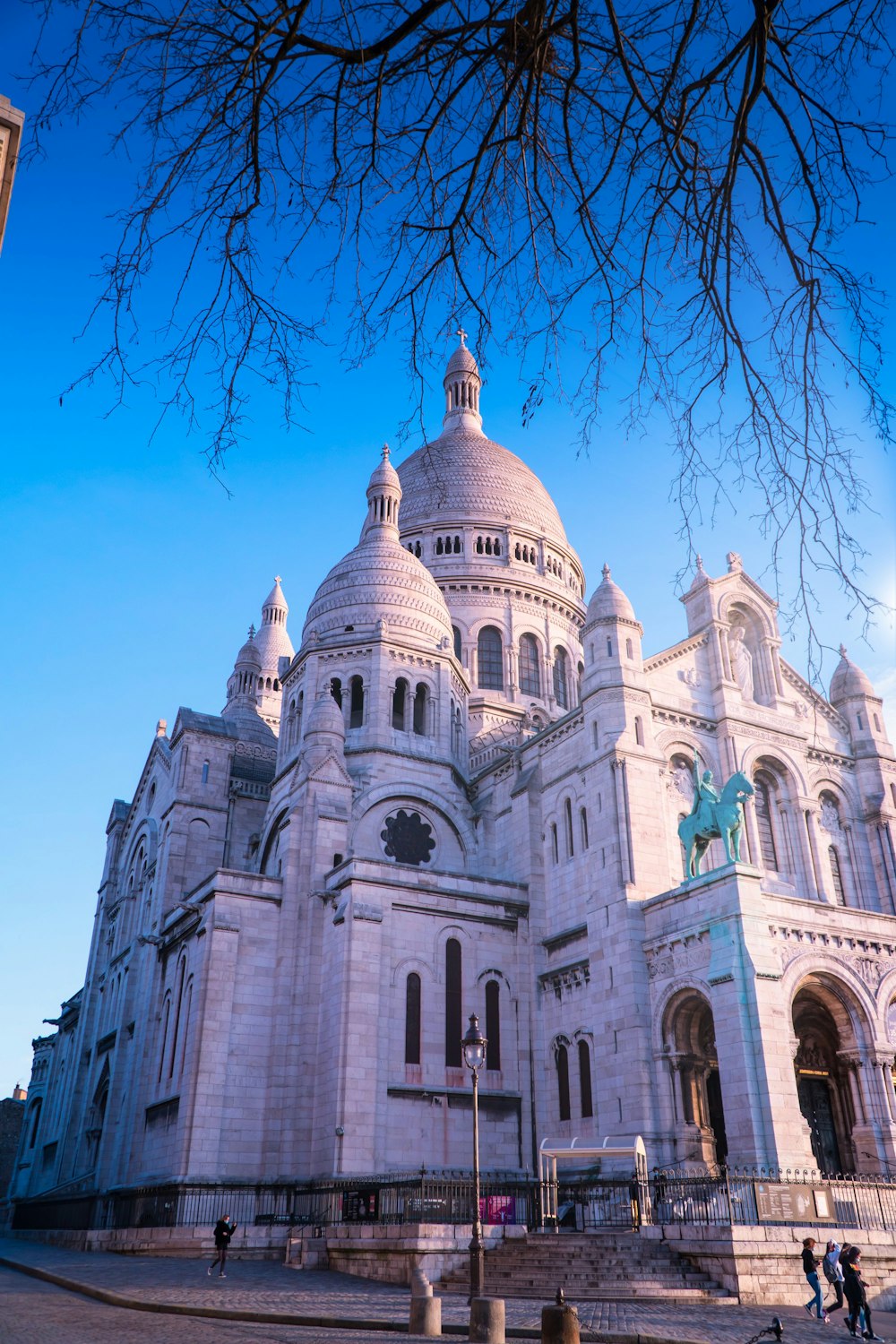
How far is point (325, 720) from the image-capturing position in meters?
37.2

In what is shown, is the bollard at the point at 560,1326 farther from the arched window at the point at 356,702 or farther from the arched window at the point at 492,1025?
the arched window at the point at 356,702

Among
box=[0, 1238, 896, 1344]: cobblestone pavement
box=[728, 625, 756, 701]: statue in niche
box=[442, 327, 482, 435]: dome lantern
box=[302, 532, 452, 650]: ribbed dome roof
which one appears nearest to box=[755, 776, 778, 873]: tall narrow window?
box=[728, 625, 756, 701]: statue in niche

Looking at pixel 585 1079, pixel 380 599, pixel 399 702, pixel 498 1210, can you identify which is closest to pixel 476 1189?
pixel 498 1210

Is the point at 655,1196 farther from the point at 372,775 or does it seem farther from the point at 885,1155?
the point at 372,775

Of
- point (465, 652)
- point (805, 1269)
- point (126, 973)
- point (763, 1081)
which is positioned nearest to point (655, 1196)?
point (763, 1081)

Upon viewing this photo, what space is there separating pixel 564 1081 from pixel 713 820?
31.9 feet

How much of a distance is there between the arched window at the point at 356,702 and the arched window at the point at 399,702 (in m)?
1.30

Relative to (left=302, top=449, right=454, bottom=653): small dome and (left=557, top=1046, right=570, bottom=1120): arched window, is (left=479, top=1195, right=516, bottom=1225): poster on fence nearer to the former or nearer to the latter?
(left=557, top=1046, right=570, bottom=1120): arched window

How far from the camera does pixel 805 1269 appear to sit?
16.8 meters

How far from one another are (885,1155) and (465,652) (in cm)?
2974

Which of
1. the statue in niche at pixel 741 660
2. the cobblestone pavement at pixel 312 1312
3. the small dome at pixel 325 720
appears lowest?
the cobblestone pavement at pixel 312 1312

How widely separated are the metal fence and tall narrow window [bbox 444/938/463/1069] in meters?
3.42

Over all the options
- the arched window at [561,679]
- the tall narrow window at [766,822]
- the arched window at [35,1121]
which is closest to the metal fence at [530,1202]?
the tall narrow window at [766,822]

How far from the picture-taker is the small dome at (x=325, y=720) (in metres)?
37.1
